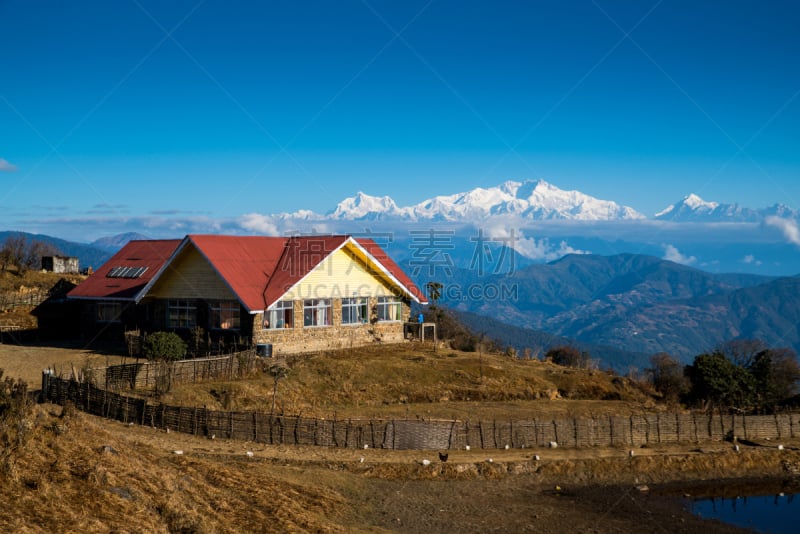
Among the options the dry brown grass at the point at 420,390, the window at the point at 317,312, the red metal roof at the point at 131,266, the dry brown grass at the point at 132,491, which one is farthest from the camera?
the red metal roof at the point at 131,266

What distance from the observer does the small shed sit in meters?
66.3

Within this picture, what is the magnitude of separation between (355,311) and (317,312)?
3000 millimetres

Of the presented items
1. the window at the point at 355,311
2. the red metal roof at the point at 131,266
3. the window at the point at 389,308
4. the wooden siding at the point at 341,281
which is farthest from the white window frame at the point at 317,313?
the red metal roof at the point at 131,266

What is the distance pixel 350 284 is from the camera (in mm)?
43438

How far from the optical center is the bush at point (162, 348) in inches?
1383

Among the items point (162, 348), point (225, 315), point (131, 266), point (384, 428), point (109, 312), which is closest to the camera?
point (384, 428)

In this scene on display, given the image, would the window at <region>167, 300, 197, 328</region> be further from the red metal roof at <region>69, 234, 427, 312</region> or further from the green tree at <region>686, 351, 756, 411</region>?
the green tree at <region>686, 351, 756, 411</region>

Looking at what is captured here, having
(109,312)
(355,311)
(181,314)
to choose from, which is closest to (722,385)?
(355,311)

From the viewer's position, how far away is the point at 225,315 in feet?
130

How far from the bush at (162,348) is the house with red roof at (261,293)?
254 centimetres

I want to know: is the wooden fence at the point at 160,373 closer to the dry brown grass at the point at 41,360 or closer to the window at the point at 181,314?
the dry brown grass at the point at 41,360

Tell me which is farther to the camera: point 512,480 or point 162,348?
point 162,348

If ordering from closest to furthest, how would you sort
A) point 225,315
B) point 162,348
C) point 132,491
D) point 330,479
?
point 132,491
point 330,479
point 162,348
point 225,315

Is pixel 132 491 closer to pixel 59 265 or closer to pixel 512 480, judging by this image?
pixel 512 480
